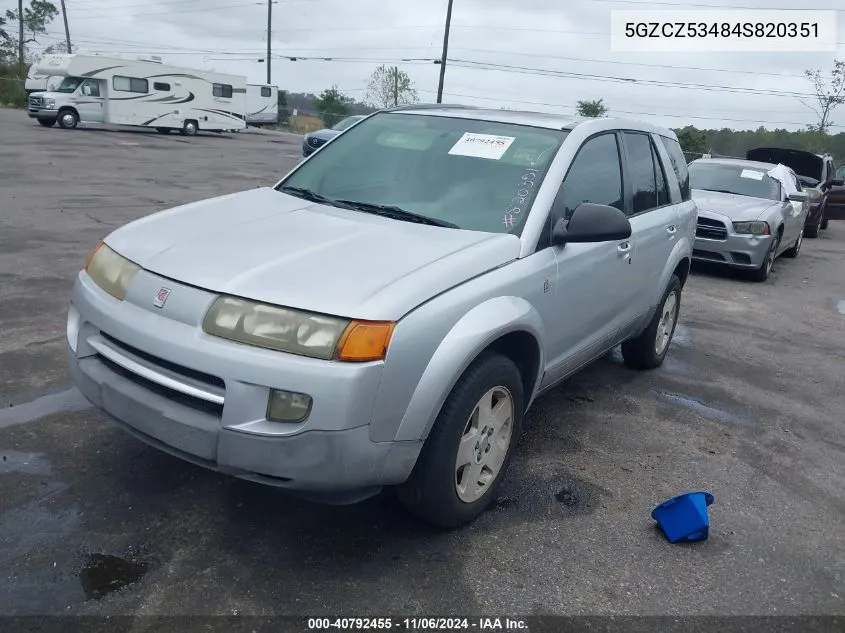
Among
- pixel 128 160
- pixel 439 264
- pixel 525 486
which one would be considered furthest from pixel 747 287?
pixel 128 160

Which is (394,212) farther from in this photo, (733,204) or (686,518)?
Result: (733,204)

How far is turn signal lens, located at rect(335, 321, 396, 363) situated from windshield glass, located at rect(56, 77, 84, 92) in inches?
1294

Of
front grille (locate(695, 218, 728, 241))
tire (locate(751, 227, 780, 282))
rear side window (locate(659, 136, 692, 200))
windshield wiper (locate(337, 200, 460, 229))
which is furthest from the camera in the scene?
tire (locate(751, 227, 780, 282))

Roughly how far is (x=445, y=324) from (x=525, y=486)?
1.32 metres

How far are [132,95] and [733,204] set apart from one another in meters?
28.7

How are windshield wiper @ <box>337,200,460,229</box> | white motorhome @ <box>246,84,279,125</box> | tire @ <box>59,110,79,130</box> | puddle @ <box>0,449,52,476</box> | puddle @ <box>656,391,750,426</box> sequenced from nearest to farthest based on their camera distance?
1. puddle @ <box>0,449,52,476</box>
2. windshield wiper @ <box>337,200,460,229</box>
3. puddle @ <box>656,391,750,426</box>
4. tire @ <box>59,110,79,130</box>
5. white motorhome @ <box>246,84,279,125</box>

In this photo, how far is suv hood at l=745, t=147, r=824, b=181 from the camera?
16.7 meters

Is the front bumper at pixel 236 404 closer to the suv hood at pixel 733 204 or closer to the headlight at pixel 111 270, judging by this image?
the headlight at pixel 111 270

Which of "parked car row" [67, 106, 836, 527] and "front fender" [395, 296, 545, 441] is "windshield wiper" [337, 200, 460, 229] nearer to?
"parked car row" [67, 106, 836, 527]

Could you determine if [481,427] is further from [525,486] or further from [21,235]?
[21,235]

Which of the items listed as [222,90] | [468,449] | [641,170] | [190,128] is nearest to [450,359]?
[468,449]

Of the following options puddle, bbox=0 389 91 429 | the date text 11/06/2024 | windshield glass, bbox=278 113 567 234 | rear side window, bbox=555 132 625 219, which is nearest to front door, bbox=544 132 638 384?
rear side window, bbox=555 132 625 219

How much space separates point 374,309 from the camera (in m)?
2.68

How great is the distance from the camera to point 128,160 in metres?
20.3
